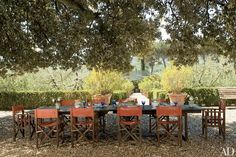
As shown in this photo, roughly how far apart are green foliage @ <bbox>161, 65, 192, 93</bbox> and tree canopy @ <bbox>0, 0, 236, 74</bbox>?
23.8ft

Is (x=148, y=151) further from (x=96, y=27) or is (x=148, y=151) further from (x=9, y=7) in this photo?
(x=9, y=7)

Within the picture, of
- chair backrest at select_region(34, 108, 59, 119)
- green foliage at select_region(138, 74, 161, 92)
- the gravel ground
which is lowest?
the gravel ground

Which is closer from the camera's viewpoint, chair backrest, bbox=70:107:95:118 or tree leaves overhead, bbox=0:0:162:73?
chair backrest, bbox=70:107:95:118

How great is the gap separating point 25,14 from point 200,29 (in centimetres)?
540

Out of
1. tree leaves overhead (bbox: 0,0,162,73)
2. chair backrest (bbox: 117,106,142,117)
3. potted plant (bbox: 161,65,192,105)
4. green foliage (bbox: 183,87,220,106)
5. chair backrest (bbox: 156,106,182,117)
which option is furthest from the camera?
green foliage (bbox: 183,87,220,106)

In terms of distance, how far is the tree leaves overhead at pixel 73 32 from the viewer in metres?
10.6

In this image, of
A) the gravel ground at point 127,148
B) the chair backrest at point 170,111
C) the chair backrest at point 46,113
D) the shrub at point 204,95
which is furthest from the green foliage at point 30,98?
the chair backrest at point 170,111

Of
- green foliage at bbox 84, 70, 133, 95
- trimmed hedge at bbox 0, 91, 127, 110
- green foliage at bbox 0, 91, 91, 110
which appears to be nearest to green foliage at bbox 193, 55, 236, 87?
green foliage at bbox 84, 70, 133, 95

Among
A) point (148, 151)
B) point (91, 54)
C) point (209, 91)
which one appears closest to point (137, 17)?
point (91, 54)

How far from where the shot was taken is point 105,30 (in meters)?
11.3

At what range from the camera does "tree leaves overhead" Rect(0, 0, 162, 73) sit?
10.6 meters

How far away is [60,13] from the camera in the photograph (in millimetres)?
12164

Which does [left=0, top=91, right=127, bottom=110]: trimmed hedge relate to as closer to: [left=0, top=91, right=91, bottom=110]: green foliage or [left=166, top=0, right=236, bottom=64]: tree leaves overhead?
[left=0, top=91, right=91, bottom=110]: green foliage

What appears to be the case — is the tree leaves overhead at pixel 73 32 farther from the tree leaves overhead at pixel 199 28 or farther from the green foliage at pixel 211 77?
the green foliage at pixel 211 77
